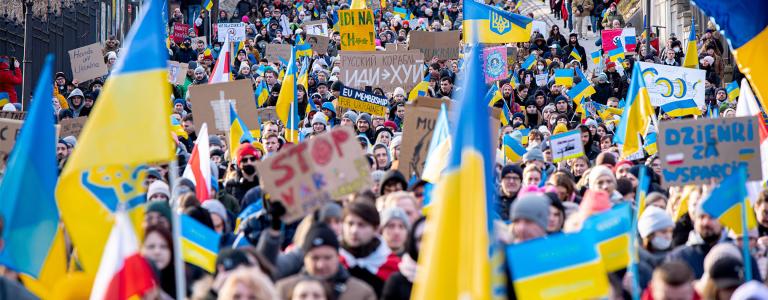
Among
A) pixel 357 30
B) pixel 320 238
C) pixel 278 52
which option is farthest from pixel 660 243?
pixel 278 52

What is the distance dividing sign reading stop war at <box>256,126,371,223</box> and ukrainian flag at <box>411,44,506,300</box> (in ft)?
6.29

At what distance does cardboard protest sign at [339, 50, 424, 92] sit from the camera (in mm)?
17078

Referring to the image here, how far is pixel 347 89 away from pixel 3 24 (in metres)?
9.34

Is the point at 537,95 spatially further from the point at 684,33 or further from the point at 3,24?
the point at 684,33

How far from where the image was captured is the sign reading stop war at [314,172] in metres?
8.18

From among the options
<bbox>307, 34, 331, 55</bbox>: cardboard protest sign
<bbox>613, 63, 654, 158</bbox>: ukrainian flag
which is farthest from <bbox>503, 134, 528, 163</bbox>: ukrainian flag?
<bbox>307, 34, 331, 55</bbox>: cardboard protest sign

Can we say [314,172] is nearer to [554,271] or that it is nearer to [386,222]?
[386,222]

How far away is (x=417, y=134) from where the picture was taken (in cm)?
1179

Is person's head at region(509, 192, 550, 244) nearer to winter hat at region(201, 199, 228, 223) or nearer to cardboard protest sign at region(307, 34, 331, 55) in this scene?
winter hat at region(201, 199, 228, 223)

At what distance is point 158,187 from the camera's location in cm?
1013

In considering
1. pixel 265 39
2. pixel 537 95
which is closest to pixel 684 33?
pixel 265 39

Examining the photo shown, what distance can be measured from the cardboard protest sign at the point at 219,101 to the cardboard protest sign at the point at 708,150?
18.2ft

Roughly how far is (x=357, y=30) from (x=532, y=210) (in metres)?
12.4

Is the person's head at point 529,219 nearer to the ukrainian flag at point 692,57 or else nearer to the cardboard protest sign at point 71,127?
the cardboard protest sign at point 71,127
